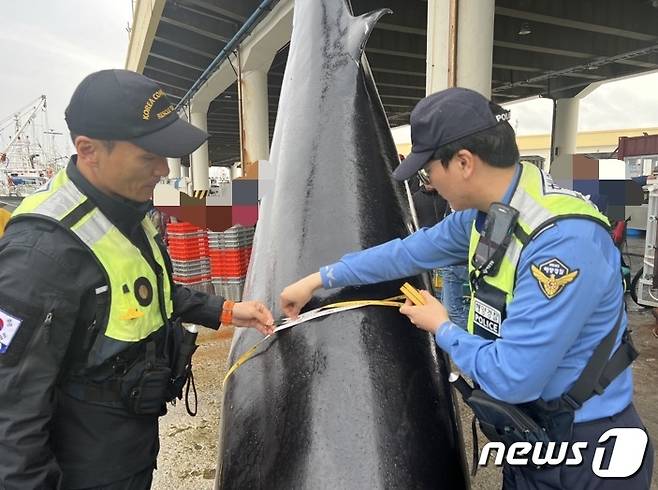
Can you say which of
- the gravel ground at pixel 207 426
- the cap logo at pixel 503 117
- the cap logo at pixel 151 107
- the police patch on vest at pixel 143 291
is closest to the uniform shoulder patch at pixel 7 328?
the police patch on vest at pixel 143 291

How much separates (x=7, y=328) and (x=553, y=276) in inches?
61.2

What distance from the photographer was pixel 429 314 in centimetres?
180

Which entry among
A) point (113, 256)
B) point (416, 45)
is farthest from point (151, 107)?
point (416, 45)

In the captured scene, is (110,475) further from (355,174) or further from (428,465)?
(355,174)

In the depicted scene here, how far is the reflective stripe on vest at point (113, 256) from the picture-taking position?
5.24 ft

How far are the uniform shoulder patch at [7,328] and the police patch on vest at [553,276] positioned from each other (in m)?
1.49

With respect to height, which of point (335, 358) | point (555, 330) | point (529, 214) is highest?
point (529, 214)

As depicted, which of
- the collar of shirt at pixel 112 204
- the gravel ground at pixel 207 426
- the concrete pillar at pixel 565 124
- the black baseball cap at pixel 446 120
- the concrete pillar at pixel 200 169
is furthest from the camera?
the concrete pillar at pixel 565 124

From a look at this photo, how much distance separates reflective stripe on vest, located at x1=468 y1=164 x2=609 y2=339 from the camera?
4.88ft

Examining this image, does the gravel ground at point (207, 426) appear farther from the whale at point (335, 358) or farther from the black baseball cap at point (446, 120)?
the black baseball cap at point (446, 120)

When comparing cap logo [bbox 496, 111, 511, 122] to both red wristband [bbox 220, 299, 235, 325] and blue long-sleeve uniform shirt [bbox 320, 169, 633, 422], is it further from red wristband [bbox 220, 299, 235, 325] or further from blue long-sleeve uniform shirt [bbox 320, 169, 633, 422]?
red wristband [bbox 220, 299, 235, 325]

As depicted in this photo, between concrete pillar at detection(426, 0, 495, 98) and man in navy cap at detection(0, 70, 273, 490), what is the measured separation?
198 inches

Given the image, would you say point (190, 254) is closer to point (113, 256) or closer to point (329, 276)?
point (329, 276)

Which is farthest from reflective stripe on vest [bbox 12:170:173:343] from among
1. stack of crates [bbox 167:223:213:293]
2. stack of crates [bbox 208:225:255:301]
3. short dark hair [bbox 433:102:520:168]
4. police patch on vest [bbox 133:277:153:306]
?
stack of crates [bbox 167:223:213:293]
